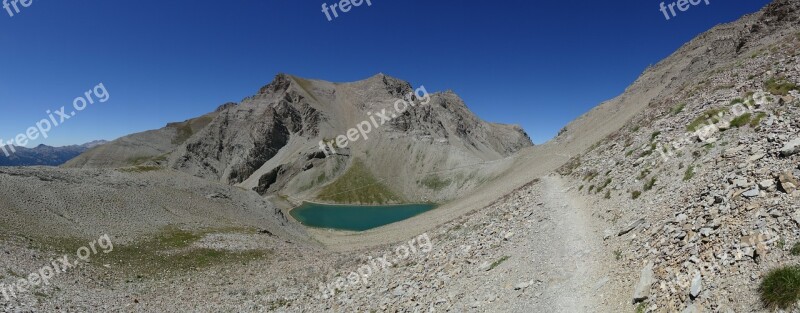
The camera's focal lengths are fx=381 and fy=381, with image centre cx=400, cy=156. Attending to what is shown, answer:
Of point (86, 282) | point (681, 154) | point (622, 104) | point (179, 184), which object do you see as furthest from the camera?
point (622, 104)

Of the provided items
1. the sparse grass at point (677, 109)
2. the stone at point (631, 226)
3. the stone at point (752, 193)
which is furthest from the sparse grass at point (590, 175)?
the stone at point (752, 193)

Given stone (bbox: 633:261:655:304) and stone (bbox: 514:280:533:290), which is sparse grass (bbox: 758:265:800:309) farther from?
stone (bbox: 514:280:533:290)

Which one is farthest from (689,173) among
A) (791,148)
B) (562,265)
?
(562,265)

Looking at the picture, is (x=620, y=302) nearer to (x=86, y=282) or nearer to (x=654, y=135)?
(x=654, y=135)

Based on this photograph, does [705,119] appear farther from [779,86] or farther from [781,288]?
[781,288]

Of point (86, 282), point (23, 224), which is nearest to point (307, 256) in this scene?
point (86, 282)
